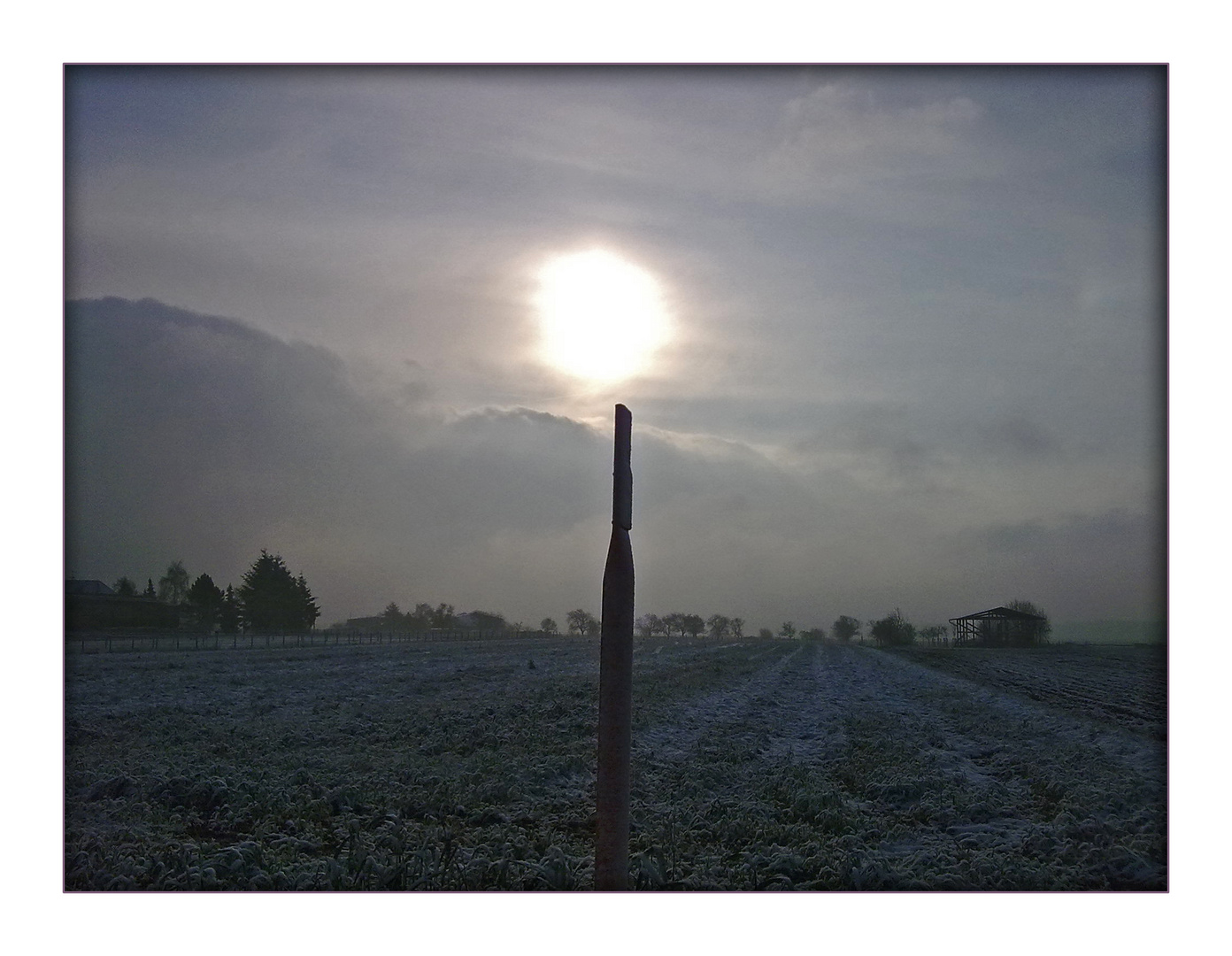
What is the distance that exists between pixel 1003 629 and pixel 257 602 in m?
55.9

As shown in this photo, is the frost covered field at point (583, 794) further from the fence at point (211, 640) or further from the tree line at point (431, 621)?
the tree line at point (431, 621)

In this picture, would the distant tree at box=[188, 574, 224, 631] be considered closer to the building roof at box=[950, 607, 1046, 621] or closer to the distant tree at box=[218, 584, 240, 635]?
the distant tree at box=[218, 584, 240, 635]

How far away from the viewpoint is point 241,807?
31.0 feet

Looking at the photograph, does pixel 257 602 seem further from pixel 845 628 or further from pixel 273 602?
pixel 845 628

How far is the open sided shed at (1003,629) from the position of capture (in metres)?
64.3

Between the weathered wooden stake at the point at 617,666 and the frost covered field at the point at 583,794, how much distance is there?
243 centimetres

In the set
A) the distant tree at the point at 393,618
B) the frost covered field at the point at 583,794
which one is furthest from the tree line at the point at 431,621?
the frost covered field at the point at 583,794

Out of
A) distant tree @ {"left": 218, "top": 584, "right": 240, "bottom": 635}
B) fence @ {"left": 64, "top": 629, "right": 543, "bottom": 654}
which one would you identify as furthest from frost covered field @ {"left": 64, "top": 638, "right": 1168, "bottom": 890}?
distant tree @ {"left": 218, "top": 584, "right": 240, "bottom": 635}

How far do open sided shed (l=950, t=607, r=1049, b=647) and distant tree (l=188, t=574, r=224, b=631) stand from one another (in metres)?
54.5

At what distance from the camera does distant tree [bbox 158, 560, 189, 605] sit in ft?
170

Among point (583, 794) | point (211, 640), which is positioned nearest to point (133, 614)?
point (211, 640)

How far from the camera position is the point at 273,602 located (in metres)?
66.4

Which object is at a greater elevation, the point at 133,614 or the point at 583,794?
the point at 583,794
